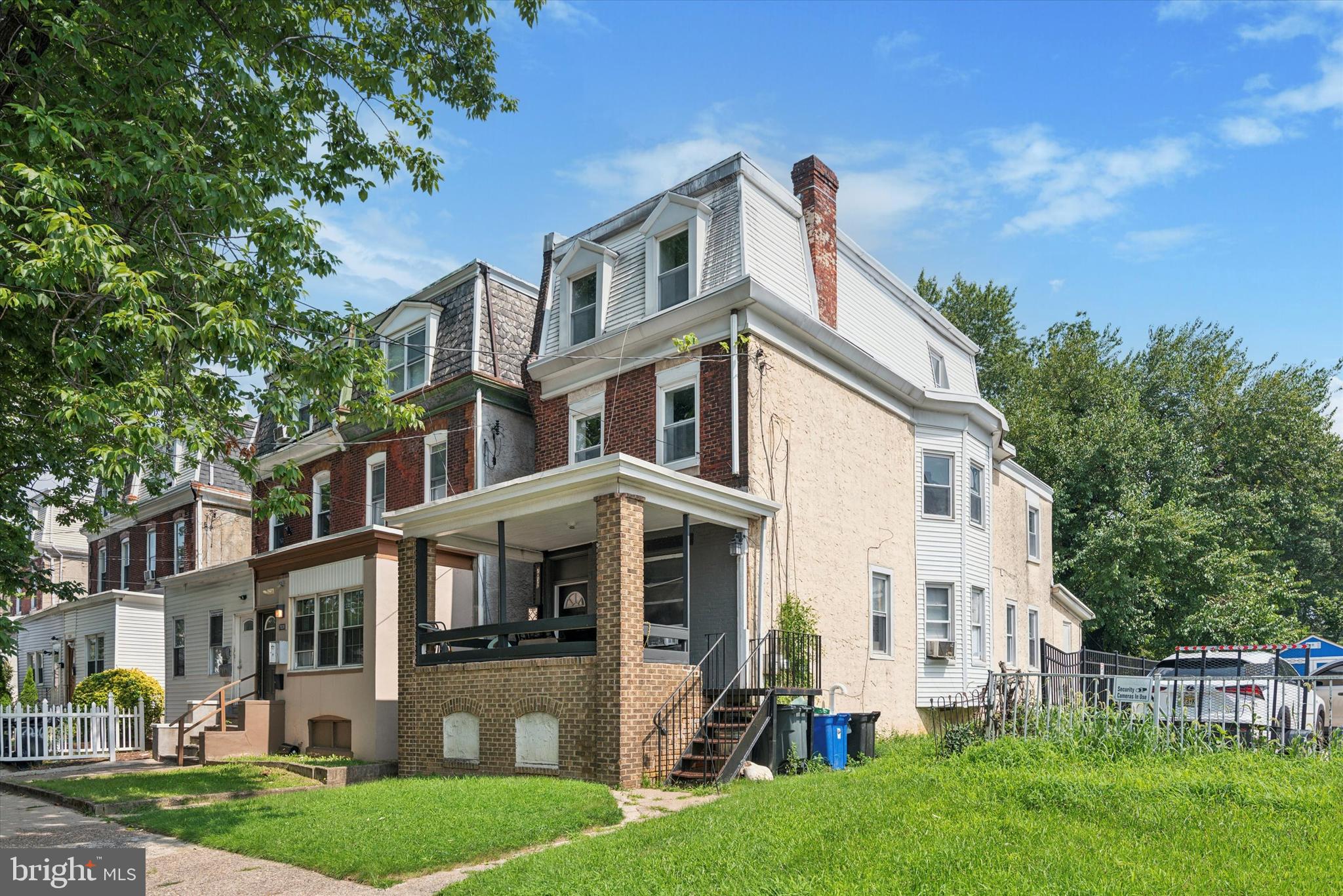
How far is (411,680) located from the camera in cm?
1686

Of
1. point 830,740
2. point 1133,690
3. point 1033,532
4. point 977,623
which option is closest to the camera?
point 1133,690

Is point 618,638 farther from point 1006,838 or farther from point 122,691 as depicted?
point 122,691

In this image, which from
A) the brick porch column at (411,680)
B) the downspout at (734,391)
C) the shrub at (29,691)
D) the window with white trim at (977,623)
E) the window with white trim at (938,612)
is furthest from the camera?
the shrub at (29,691)

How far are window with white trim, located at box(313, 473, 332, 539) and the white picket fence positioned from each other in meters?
5.48

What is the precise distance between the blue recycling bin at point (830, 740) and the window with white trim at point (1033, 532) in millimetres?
14653

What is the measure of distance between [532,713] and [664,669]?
6.74ft

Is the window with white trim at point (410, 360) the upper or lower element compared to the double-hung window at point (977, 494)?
upper

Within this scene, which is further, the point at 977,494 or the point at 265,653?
the point at 265,653

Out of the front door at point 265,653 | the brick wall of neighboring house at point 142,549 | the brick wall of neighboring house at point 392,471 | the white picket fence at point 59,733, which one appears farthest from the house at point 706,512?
the brick wall of neighboring house at point 142,549

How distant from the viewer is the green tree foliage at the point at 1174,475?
31.5 m

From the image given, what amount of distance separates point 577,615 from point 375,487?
31.4 ft

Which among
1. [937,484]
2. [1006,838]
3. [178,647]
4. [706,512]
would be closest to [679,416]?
[706,512]

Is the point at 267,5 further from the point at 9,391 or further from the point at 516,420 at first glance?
the point at 516,420

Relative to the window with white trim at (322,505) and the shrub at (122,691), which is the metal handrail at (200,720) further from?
the window with white trim at (322,505)
